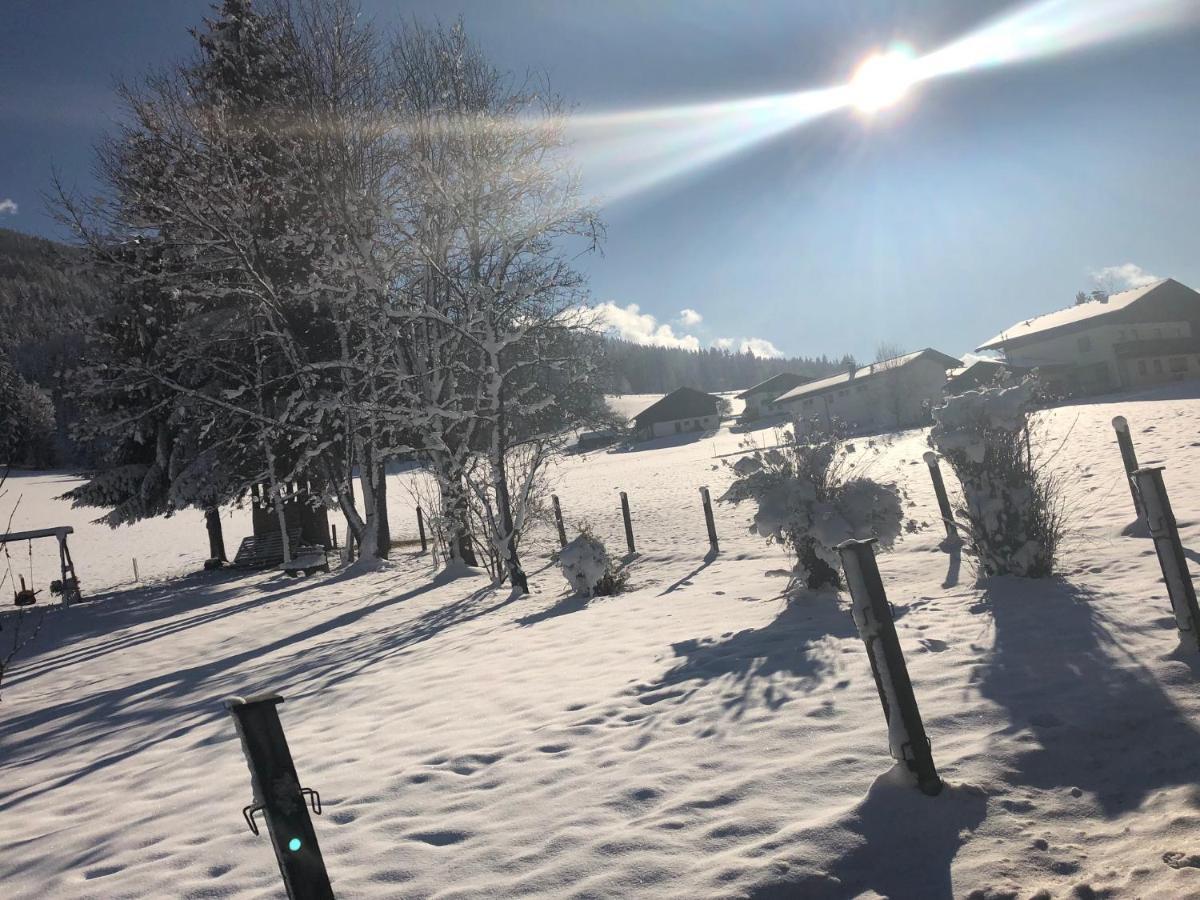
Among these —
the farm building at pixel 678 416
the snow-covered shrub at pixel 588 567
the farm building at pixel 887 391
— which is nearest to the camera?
the snow-covered shrub at pixel 588 567

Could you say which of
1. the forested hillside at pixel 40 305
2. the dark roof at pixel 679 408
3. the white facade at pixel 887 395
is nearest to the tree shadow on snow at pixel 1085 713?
the forested hillside at pixel 40 305

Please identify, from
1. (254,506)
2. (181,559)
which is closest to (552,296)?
(254,506)

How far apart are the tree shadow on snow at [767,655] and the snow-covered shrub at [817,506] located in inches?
23.2

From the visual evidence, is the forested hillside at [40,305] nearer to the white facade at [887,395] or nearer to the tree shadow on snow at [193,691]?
the tree shadow on snow at [193,691]

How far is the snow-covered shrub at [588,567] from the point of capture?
33.1 ft

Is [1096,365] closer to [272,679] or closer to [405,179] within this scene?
[405,179]

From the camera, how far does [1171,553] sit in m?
4.08

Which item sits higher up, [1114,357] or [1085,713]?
[1114,357]

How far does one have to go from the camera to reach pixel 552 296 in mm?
14125

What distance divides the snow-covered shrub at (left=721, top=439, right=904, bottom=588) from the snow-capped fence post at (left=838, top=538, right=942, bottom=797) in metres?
3.74

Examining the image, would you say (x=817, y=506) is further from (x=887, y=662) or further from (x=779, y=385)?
(x=779, y=385)

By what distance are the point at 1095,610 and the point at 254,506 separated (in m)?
20.9

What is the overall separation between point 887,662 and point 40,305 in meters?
131

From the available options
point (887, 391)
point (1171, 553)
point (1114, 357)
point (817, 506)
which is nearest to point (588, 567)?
point (817, 506)
